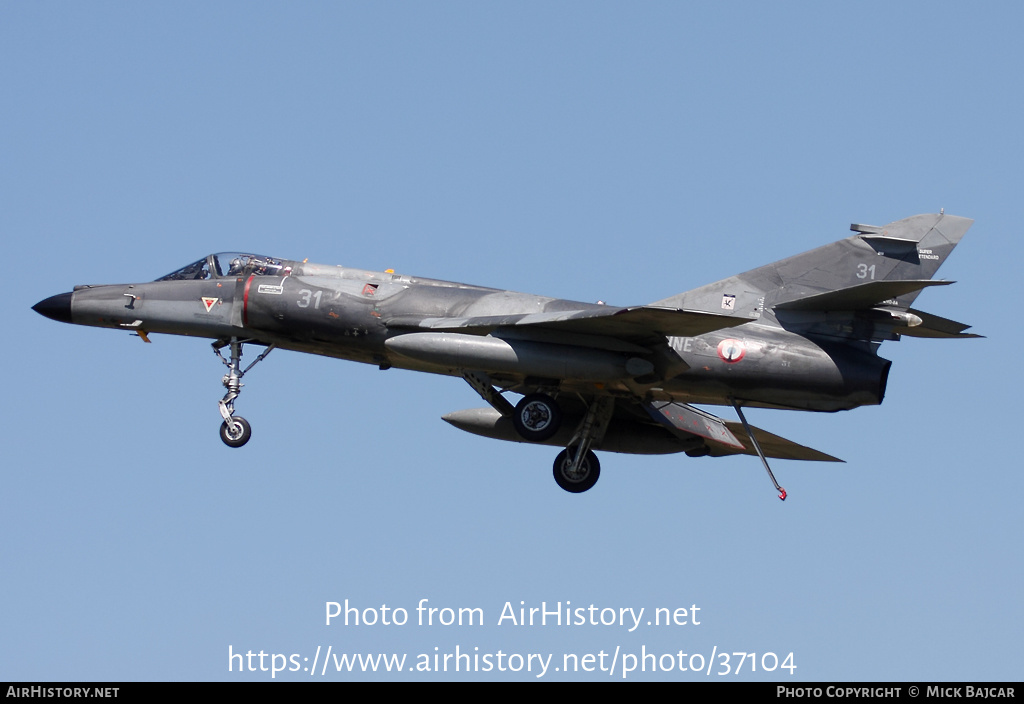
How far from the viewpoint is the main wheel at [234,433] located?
20141mm

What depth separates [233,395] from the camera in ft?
66.9

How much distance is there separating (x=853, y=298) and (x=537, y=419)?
4697 mm

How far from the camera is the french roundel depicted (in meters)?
18.7

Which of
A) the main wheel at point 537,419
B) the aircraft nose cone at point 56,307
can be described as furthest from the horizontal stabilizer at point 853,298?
the aircraft nose cone at point 56,307

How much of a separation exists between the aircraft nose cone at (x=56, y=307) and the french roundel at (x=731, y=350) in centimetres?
993

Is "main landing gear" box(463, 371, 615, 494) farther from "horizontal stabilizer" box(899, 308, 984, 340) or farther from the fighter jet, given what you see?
"horizontal stabilizer" box(899, 308, 984, 340)

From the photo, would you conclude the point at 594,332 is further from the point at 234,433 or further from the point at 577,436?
the point at 234,433

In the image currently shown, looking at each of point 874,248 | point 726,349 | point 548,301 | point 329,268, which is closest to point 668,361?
point 726,349

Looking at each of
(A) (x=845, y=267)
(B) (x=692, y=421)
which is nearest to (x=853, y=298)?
(A) (x=845, y=267)

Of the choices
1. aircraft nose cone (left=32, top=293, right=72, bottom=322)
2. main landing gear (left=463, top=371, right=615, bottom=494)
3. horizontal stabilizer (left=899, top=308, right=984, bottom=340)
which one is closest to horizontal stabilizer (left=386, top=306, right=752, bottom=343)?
main landing gear (left=463, top=371, right=615, bottom=494)
